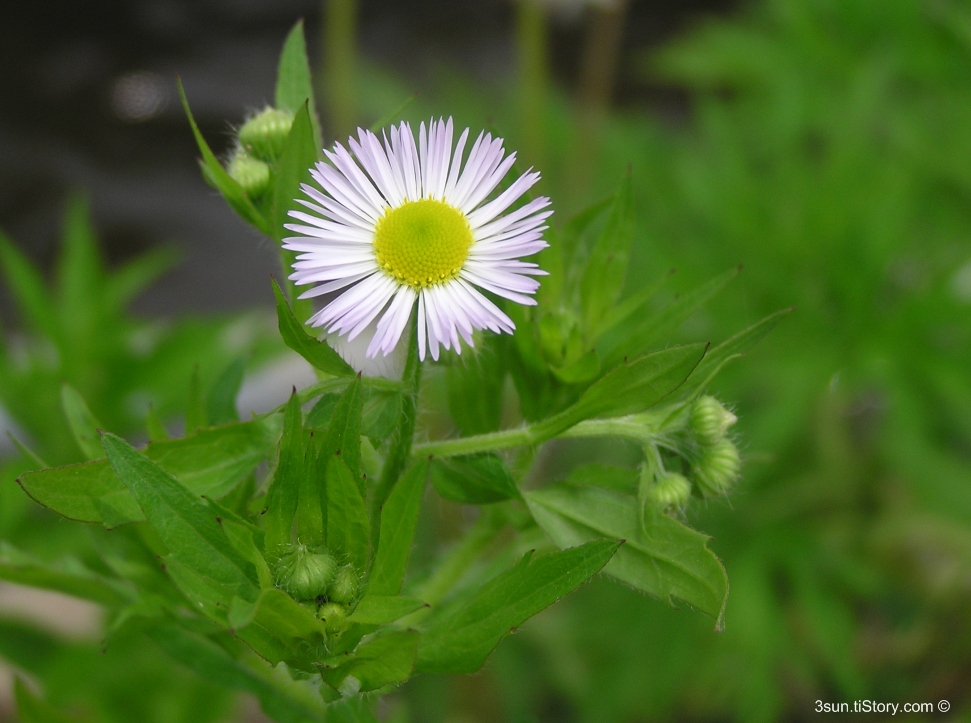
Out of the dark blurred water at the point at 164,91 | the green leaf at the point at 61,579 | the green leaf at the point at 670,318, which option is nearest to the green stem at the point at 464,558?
the green leaf at the point at 670,318

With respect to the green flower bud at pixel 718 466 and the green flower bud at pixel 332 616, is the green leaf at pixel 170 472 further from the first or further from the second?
the green flower bud at pixel 718 466

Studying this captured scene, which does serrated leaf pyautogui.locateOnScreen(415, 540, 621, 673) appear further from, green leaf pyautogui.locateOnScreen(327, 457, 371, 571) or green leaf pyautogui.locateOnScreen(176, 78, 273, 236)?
green leaf pyautogui.locateOnScreen(176, 78, 273, 236)

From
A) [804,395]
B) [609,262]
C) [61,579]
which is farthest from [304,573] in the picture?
[804,395]

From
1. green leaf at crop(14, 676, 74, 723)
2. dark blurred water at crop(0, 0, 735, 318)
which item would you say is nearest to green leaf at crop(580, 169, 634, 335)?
green leaf at crop(14, 676, 74, 723)

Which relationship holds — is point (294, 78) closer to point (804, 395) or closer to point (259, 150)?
point (259, 150)

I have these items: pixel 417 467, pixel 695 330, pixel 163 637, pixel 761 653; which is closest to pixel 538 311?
pixel 417 467

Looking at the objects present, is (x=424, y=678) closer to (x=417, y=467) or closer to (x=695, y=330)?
(x=695, y=330)
